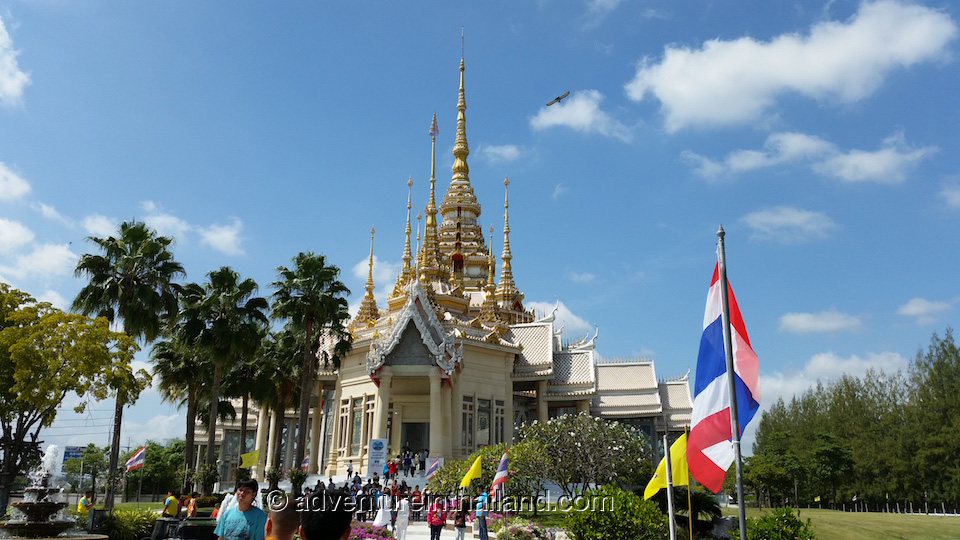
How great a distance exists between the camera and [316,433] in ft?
151

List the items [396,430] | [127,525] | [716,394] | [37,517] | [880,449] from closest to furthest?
[716,394] < [37,517] < [127,525] < [396,430] < [880,449]

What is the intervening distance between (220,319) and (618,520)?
21490 millimetres

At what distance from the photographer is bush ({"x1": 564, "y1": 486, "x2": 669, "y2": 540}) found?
1869 cm

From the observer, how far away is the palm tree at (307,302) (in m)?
36.2

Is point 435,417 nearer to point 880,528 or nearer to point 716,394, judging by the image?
point 880,528

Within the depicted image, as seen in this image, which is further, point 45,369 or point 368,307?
point 368,307

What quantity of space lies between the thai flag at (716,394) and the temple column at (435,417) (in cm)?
2696

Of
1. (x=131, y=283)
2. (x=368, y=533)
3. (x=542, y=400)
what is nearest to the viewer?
(x=368, y=533)

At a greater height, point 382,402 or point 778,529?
point 382,402

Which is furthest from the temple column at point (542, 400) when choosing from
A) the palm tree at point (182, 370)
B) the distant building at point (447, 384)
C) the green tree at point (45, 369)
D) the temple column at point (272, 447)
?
the green tree at point (45, 369)

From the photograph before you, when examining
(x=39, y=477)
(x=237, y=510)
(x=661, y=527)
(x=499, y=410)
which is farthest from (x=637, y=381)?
(x=237, y=510)

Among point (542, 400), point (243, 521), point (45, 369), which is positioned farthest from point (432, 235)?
point (243, 521)

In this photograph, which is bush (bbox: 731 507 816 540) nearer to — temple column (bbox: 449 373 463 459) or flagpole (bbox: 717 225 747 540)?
flagpole (bbox: 717 225 747 540)

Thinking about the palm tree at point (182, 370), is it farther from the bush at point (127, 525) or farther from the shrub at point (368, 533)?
the shrub at point (368, 533)
